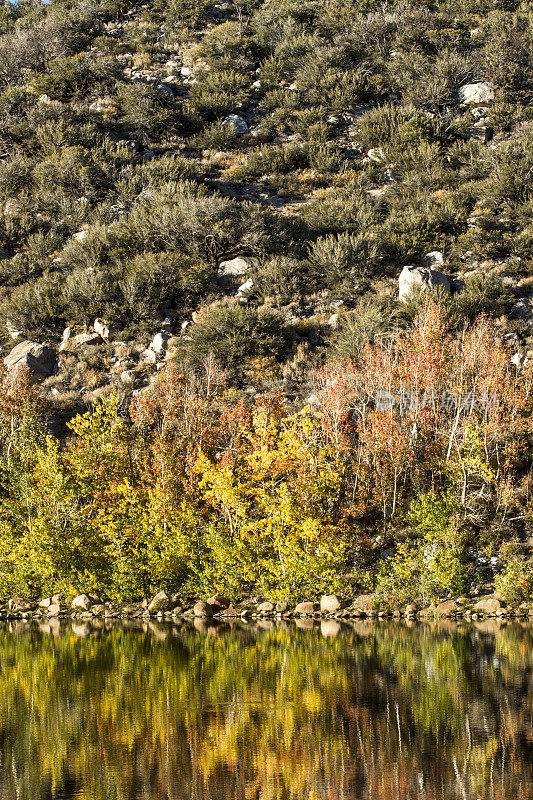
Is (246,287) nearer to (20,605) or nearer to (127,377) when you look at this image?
(127,377)

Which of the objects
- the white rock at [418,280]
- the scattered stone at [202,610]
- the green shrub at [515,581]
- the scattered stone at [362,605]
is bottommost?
the scattered stone at [202,610]

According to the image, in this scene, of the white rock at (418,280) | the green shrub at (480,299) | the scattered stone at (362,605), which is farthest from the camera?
the white rock at (418,280)

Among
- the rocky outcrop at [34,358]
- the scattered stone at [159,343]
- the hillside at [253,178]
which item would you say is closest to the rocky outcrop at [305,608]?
the hillside at [253,178]

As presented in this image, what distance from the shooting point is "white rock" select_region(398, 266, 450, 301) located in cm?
3709

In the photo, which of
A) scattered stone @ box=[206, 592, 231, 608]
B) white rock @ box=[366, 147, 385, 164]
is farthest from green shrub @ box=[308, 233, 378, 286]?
scattered stone @ box=[206, 592, 231, 608]

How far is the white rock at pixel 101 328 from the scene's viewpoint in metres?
40.8

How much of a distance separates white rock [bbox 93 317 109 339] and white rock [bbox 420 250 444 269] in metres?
18.2

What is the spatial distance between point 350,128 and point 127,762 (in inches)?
2216

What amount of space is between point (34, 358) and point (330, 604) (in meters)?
21.7

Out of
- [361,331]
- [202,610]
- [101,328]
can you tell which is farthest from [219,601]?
[101,328]

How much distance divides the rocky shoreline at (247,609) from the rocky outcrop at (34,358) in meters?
13.1

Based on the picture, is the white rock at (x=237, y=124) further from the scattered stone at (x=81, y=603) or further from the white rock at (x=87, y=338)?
the scattered stone at (x=81, y=603)

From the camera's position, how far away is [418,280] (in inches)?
1469

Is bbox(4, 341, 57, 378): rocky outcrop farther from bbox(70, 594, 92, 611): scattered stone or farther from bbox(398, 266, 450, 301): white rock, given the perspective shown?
bbox(398, 266, 450, 301): white rock
